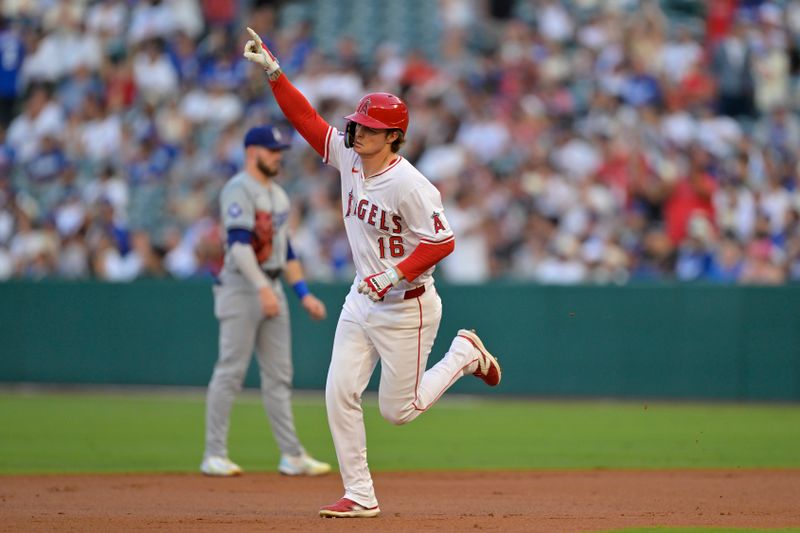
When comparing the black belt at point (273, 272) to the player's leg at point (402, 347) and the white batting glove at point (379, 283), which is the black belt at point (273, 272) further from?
the white batting glove at point (379, 283)

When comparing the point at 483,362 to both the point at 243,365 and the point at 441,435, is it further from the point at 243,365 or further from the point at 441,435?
the point at 441,435

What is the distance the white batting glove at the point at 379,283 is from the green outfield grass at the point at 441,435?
3452 mm

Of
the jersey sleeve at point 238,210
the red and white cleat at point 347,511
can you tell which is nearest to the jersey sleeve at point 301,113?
the jersey sleeve at point 238,210

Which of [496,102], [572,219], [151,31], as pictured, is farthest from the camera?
[151,31]

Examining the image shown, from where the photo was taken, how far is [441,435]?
478 inches

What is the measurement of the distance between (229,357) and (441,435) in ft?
11.2

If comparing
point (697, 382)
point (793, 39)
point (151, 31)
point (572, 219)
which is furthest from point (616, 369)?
point (151, 31)

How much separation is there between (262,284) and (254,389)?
7.16m

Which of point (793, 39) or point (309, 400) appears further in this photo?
point (793, 39)

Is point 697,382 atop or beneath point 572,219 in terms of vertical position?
beneath

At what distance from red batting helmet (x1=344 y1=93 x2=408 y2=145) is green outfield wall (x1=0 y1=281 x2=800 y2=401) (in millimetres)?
8032

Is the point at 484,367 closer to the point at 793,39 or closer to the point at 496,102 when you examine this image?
the point at 496,102

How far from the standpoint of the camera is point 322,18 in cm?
2067

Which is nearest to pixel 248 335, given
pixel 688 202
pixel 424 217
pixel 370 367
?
pixel 370 367
